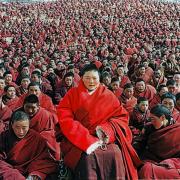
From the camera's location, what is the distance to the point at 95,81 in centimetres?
418

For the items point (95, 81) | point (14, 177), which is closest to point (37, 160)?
point (14, 177)

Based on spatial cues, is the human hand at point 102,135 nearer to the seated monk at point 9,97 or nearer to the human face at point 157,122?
the human face at point 157,122

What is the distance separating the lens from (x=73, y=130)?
403 cm

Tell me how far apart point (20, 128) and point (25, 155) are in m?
0.32

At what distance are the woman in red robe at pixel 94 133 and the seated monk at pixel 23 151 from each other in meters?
0.36

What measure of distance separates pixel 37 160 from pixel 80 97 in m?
0.96

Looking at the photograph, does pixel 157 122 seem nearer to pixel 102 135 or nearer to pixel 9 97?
pixel 102 135

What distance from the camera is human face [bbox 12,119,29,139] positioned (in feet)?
14.3

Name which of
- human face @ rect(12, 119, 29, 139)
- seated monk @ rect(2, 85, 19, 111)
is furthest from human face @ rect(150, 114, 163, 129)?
seated monk @ rect(2, 85, 19, 111)

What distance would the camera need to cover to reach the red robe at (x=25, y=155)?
14.5 ft

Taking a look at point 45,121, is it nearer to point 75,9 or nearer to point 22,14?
point 22,14

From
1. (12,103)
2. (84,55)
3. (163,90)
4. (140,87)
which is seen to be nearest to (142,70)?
(140,87)

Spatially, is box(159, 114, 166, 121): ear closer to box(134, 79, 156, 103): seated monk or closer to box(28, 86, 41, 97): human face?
box(28, 86, 41, 97): human face

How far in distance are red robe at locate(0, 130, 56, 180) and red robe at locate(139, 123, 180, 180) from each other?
43.7 inches
